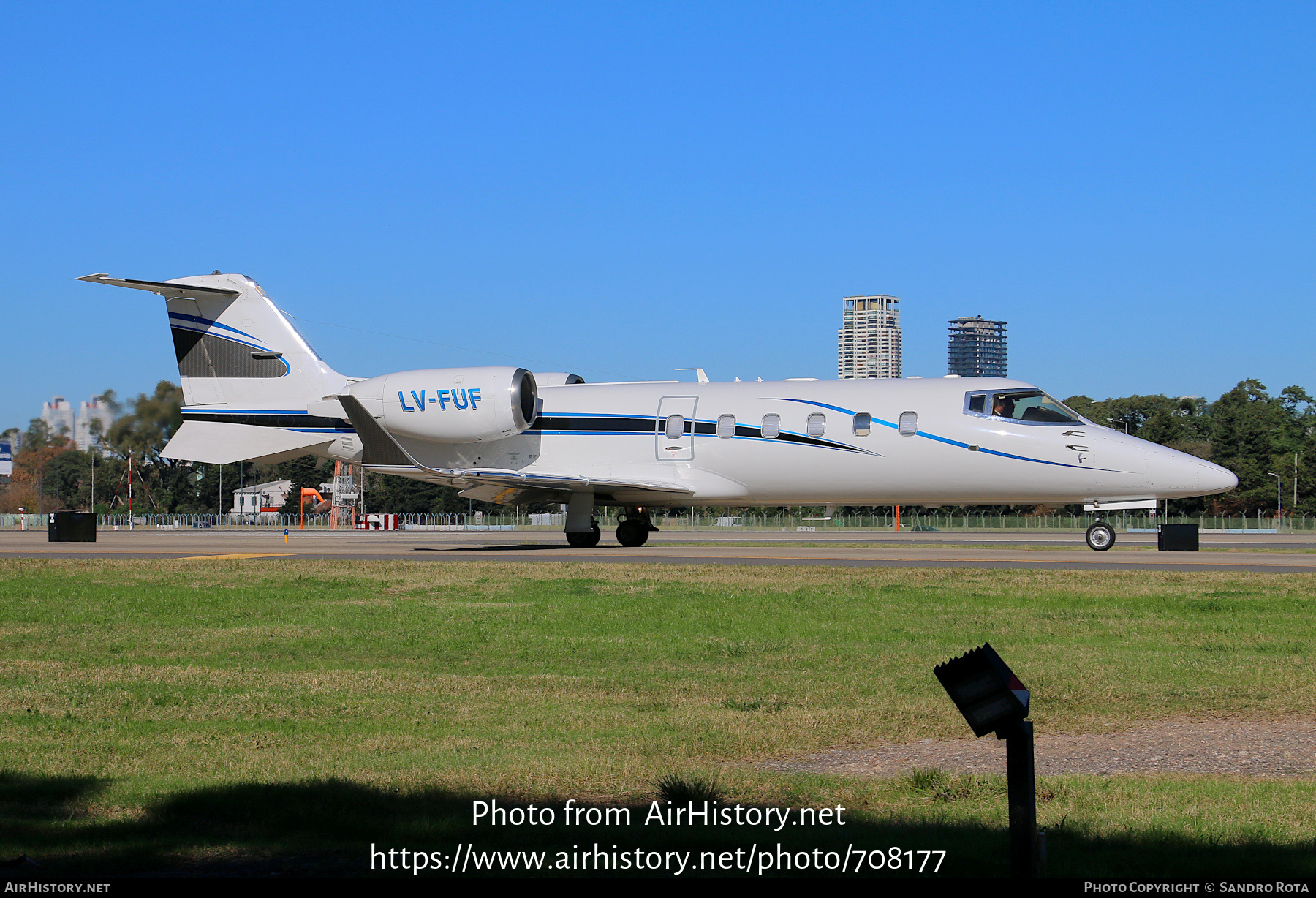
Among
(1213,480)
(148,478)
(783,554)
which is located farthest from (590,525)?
(148,478)

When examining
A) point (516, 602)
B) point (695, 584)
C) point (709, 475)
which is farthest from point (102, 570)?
point (709, 475)

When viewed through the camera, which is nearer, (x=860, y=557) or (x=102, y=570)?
(x=102, y=570)

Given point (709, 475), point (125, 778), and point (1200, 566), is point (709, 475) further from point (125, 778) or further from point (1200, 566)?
point (125, 778)

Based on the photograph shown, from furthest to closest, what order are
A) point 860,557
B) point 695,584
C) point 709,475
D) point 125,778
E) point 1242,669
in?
point 709,475, point 860,557, point 695,584, point 1242,669, point 125,778

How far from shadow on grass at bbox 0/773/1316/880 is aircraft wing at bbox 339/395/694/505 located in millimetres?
20480

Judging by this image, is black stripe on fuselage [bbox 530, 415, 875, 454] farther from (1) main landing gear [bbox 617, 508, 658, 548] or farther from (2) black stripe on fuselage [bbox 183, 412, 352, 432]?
(2) black stripe on fuselage [bbox 183, 412, 352, 432]

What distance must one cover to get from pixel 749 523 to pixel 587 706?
65.6 metres

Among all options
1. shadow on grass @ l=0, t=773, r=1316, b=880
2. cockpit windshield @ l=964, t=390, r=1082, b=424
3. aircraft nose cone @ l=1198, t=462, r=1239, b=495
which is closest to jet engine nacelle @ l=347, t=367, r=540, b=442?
cockpit windshield @ l=964, t=390, r=1082, b=424

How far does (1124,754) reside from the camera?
23.4ft

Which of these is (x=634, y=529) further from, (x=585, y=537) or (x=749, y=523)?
(x=749, y=523)

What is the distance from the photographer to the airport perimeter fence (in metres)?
60.8

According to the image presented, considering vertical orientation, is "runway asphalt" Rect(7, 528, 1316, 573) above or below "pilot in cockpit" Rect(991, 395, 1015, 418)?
below

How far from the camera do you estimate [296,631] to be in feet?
40.2

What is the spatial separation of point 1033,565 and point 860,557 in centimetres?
392
